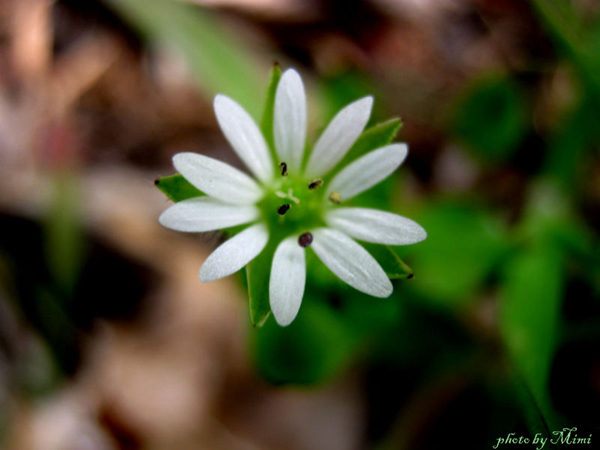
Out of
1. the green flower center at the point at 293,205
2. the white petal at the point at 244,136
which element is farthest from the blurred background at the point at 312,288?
the white petal at the point at 244,136

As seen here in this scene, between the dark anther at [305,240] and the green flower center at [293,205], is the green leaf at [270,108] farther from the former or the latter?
the dark anther at [305,240]

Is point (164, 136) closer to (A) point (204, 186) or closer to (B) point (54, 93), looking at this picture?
(B) point (54, 93)

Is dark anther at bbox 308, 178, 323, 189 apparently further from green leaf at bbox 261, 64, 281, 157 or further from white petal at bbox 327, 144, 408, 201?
green leaf at bbox 261, 64, 281, 157

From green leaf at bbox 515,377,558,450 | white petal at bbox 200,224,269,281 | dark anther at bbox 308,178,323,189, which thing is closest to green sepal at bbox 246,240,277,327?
white petal at bbox 200,224,269,281

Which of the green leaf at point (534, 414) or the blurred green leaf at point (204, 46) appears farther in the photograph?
the blurred green leaf at point (204, 46)

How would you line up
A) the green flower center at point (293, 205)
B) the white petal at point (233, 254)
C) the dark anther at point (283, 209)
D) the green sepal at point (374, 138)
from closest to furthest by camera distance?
the white petal at point (233, 254), the green sepal at point (374, 138), the dark anther at point (283, 209), the green flower center at point (293, 205)

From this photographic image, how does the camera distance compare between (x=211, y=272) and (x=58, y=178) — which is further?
(x=58, y=178)

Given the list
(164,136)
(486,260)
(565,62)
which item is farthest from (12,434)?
(565,62)
